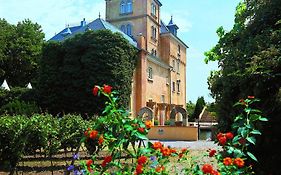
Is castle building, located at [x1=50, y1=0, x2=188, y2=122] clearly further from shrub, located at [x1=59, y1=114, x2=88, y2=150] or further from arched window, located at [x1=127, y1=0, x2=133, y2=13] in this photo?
shrub, located at [x1=59, y1=114, x2=88, y2=150]

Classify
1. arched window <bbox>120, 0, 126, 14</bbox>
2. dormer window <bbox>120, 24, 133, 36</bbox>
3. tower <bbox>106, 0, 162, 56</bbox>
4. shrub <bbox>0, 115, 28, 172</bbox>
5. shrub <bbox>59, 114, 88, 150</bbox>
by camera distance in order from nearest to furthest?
shrub <bbox>0, 115, 28, 172</bbox>
shrub <bbox>59, 114, 88, 150</bbox>
tower <bbox>106, 0, 162, 56</bbox>
dormer window <bbox>120, 24, 133, 36</bbox>
arched window <bbox>120, 0, 126, 14</bbox>

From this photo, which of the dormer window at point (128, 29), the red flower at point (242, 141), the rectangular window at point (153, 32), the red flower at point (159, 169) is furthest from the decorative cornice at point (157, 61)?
the red flower at point (159, 169)

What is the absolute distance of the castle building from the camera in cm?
3609

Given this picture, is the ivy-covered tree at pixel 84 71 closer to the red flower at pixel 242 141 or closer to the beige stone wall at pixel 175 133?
the beige stone wall at pixel 175 133

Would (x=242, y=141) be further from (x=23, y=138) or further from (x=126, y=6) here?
(x=126, y=6)

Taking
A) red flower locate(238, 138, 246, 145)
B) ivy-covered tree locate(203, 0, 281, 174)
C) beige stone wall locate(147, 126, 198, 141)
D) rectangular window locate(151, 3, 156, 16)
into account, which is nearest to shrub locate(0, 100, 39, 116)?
beige stone wall locate(147, 126, 198, 141)

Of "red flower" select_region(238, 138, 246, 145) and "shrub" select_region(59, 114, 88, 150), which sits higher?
"red flower" select_region(238, 138, 246, 145)

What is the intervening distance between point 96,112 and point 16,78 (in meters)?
22.1

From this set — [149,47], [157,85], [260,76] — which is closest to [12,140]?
[260,76]

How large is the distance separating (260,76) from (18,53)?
43.6m

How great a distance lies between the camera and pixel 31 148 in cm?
1116

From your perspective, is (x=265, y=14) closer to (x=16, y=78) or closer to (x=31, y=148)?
(x=31, y=148)

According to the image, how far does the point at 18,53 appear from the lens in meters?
44.6

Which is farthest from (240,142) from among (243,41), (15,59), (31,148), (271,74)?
(15,59)
